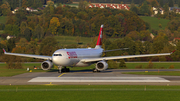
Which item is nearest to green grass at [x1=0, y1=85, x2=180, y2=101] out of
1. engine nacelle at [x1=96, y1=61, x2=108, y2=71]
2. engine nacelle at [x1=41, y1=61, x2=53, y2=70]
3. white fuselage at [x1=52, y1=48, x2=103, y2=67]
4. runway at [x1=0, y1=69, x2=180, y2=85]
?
runway at [x1=0, y1=69, x2=180, y2=85]

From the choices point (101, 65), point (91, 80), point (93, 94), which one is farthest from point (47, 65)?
point (93, 94)

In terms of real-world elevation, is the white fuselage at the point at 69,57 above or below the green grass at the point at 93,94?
above

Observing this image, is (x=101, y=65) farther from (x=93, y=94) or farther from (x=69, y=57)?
(x=93, y=94)

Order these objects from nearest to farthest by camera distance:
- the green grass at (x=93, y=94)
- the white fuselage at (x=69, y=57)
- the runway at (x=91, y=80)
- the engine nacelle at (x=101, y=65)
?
the green grass at (x=93, y=94), the runway at (x=91, y=80), the white fuselage at (x=69, y=57), the engine nacelle at (x=101, y=65)

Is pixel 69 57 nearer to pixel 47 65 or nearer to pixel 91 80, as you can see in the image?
pixel 47 65

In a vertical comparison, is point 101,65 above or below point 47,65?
below

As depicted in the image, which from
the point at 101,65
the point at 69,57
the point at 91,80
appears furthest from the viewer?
the point at 101,65

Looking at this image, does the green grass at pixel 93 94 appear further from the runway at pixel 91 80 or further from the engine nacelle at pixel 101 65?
the engine nacelle at pixel 101 65

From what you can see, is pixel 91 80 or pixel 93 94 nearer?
pixel 93 94

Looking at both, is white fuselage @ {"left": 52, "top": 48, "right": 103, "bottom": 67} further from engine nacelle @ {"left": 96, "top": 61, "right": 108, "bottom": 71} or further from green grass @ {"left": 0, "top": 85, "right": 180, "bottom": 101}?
green grass @ {"left": 0, "top": 85, "right": 180, "bottom": 101}

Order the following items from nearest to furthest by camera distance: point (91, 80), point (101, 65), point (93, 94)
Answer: point (93, 94)
point (91, 80)
point (101, 65)

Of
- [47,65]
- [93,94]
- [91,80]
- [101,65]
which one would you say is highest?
[93,94]

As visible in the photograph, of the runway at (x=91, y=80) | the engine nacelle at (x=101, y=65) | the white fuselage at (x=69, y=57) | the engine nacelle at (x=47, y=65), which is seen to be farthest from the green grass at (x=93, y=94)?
the engine nacelle at (x=101, y=65)

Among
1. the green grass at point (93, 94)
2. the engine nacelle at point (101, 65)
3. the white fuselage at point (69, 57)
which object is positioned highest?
the white fuselage at point (69, 57)
